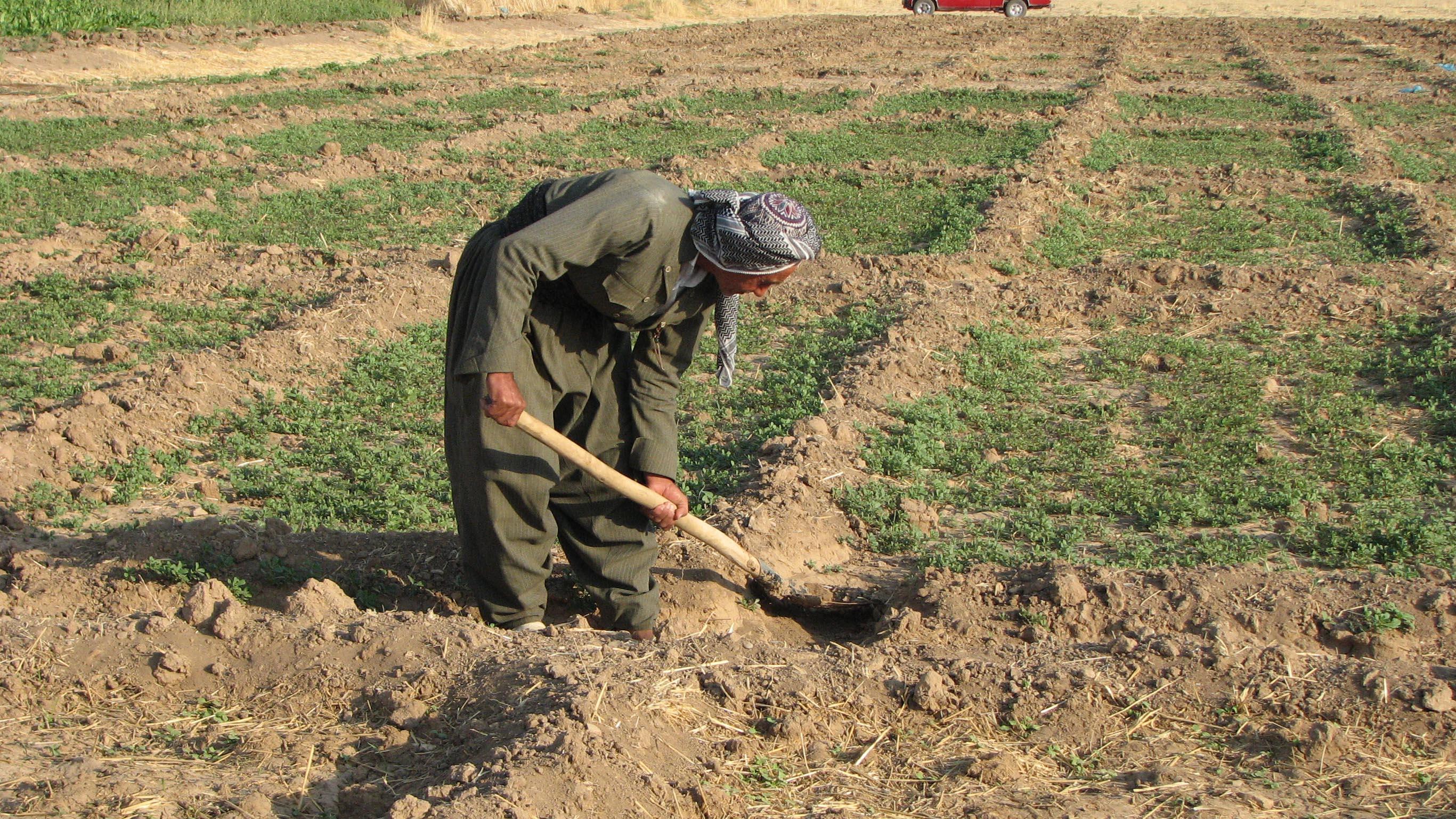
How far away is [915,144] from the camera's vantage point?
13.2m

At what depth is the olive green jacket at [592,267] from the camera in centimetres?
314

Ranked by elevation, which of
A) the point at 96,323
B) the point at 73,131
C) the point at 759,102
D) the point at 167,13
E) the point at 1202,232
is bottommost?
the point at 96,323

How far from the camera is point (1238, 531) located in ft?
16.0

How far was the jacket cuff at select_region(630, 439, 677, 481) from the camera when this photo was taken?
387 cm

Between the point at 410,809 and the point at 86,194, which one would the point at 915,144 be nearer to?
the point at 86,194

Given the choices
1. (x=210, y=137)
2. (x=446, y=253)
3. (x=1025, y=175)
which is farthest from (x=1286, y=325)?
(x=210, y=137)

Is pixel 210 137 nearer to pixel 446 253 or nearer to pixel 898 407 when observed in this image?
pixel 446 253

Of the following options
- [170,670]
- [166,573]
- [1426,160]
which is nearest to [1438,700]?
[170,670]

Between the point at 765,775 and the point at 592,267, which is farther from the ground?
the point at 592,267

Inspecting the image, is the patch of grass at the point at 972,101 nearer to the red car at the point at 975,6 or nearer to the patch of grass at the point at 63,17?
the patch of grass at the point at 63,17

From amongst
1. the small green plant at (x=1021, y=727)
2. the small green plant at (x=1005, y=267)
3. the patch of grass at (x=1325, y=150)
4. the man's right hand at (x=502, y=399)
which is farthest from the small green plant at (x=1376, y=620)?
the patch of grass at (x=1325, y=150)

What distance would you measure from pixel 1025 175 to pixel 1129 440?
5.66 metres

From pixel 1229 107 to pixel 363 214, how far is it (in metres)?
11.3

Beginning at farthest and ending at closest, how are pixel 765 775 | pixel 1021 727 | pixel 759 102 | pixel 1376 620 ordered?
pixel 759 102
pixel 1376 620
pixel 1021 727
pixel 765 775
